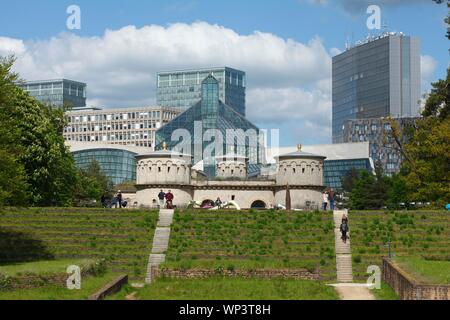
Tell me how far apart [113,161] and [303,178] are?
3699 inches

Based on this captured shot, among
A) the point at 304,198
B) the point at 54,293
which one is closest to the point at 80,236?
the point at 54,293

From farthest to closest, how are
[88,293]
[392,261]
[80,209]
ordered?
[80,209] < [392,261] < [88,293]

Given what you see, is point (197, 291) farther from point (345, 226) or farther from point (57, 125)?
point (57, 125)

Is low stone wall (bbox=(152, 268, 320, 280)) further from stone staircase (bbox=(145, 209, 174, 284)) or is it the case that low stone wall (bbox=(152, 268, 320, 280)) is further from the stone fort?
the stone fort

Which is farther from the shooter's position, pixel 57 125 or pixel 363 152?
pixel 363 152

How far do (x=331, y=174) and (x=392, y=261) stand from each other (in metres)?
127

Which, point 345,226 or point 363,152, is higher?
point 363,152

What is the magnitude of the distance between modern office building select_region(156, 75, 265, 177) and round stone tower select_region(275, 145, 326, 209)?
6069 cm

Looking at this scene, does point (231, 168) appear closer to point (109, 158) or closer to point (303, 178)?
point (303, 178)

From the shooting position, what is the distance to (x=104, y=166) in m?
163

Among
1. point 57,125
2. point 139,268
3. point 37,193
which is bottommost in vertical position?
point 139,268

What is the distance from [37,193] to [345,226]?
25456mm
